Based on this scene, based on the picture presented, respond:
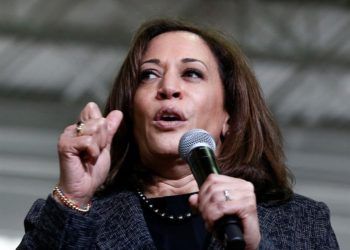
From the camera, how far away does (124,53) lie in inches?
124

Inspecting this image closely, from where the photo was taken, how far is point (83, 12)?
124 inches

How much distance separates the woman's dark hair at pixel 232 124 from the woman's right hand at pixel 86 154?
35cm

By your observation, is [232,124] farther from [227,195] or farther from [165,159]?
[227,195]

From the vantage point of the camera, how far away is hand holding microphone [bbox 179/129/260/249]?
1213mm

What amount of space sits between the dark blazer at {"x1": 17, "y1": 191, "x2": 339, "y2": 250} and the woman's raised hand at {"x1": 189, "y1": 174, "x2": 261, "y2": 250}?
0.19 metres

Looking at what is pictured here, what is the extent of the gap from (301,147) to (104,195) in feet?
4.76

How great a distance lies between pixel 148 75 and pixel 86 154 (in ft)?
1.46

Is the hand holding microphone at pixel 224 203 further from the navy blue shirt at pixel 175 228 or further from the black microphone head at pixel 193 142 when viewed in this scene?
the navy blue shirt at pixel 175 228

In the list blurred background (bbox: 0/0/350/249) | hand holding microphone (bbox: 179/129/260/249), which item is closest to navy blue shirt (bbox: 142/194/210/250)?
hand holding microphone (bbox: 179/129/260/249)

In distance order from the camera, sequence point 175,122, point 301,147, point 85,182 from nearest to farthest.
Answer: point 85,182
point 175,122
point 301,147

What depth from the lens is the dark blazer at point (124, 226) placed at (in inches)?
57.6

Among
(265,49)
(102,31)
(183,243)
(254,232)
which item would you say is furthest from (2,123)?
(254,232)

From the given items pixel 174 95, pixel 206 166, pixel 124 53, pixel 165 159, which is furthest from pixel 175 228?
pixel 124 53

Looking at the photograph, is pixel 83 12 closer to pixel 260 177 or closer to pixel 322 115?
pixel 322 115
